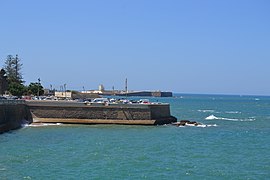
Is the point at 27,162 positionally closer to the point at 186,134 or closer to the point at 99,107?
the point at 186,134

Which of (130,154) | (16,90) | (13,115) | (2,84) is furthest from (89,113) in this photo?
(2,84)

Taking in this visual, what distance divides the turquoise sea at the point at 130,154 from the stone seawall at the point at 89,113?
4453 mm

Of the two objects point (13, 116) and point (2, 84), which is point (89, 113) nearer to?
point (13, 116)

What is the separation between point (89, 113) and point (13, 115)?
313 inches

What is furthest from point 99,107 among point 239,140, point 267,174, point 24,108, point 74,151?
point 267,174

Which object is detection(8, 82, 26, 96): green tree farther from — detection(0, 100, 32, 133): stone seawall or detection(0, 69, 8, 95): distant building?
detection(0, 100, 32, 133): stone seawall

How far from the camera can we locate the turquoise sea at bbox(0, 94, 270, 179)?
23797mm

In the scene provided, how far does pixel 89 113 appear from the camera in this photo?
49.4 metres

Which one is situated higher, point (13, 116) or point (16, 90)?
point (16, 90)

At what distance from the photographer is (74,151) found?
30250 mm

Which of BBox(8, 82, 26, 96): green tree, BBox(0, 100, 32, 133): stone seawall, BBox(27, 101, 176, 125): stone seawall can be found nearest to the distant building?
BBox(8, 82, 26, 96): green tree

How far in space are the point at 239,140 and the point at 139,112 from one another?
1316cm

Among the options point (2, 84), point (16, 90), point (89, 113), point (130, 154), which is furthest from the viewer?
point (16, 90)

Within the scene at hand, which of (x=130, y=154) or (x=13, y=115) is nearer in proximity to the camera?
(x=130, y=154)
